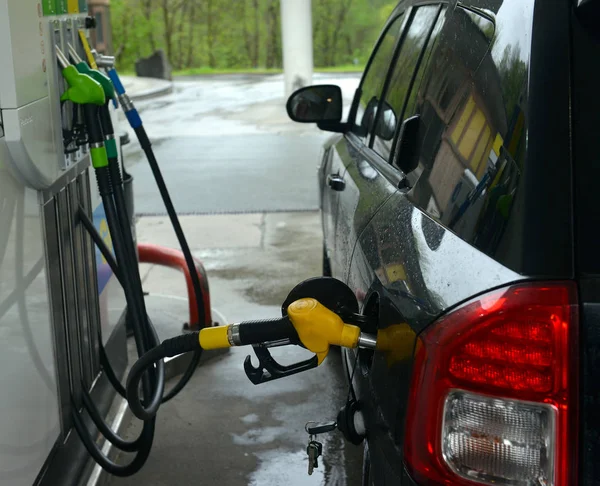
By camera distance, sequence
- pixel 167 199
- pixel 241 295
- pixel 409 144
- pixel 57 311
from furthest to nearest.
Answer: pixel 241 295
pixel 167 199
pixel 57 311
pixel 409 144

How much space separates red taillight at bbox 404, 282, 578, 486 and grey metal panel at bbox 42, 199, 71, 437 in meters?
1.71

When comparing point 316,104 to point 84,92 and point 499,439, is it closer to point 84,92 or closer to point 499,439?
point 84,92

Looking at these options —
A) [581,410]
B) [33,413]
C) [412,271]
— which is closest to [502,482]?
[581,410]

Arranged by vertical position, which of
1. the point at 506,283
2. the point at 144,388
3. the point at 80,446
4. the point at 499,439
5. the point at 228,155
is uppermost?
the point at 506,283

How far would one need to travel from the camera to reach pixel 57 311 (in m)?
3.13

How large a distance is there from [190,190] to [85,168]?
6.44 meters

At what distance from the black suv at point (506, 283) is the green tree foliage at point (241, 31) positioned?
121ft

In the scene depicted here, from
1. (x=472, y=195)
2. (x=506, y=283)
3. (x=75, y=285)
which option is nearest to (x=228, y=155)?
(x=75, y=285)

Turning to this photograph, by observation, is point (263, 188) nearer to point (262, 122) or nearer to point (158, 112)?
point (262, 122)

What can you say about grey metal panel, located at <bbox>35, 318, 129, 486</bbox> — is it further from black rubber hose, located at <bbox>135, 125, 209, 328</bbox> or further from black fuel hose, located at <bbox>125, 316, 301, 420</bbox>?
black fuel hose, located at <bbox>125, 316, 301, 420</bbox>

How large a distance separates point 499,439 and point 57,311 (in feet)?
6.32

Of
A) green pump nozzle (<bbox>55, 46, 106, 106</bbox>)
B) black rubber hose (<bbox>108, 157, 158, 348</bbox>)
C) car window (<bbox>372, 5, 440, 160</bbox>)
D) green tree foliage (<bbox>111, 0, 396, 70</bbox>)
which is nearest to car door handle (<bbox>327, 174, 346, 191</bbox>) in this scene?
car window (<bbox>372, 5, 440, 160</bbox>)

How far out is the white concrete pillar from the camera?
18.4 meters

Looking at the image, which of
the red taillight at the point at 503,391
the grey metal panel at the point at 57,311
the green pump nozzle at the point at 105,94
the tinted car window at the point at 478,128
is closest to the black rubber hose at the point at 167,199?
the green pump nozzle at the point at 105,94
